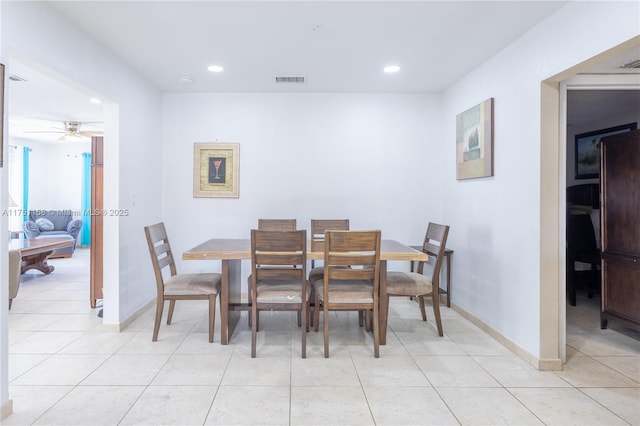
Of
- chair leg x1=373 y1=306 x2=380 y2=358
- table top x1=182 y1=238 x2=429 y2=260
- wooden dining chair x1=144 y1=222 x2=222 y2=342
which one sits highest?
table top x1=182 y1=238 x2=429 y2=260

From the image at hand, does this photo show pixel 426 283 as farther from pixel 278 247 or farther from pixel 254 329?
pixel 254 329

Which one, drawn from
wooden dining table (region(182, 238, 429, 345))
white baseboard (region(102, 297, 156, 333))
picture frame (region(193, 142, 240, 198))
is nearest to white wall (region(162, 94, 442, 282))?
picture frame (region(193, 142, 240, 198))

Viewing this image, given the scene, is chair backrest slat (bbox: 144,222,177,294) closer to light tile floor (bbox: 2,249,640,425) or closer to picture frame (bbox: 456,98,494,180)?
light tile floor (bbox: 2,249,640,425)

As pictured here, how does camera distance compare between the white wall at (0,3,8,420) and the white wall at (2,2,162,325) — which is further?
the white wall at (2,2,162,325)

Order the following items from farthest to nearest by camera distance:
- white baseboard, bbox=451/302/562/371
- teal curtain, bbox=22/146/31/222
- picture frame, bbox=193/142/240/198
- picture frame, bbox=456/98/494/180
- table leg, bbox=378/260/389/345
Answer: teal curtain, bbox=22/146/31/222, picture frame, bbox=193/142/240/198, picture frame, bbox=456/98/494/180, table leg, bbox=378/260/389/345, white baseboard, bbox=451/302/562/371

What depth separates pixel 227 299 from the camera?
110 inches

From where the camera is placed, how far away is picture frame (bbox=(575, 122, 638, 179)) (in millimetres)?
4762

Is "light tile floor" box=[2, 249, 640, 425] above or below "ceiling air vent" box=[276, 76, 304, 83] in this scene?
below

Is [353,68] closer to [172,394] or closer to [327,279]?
[327,279]

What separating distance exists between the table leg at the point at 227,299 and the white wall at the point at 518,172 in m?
2.29

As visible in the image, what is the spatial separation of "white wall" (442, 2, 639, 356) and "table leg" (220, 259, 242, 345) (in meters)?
2.29

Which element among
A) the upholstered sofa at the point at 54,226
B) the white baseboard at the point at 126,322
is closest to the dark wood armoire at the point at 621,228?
the white baseboard at the point at 126,322

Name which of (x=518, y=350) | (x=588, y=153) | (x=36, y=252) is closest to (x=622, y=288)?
(x=518, y=350)

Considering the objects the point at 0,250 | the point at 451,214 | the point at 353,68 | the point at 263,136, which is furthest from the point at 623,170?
the point at 0,250
